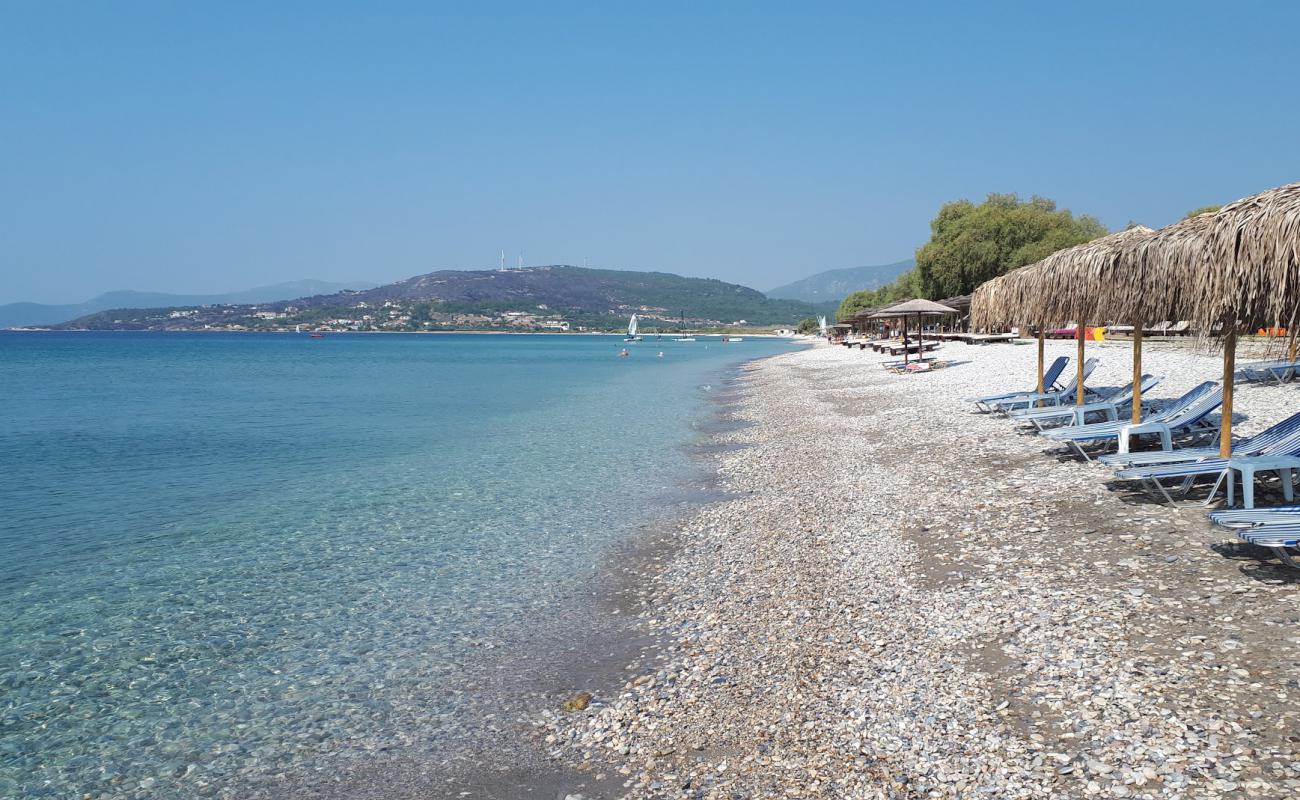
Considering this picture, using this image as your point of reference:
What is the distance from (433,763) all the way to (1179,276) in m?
8.34

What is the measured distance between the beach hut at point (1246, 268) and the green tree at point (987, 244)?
140 feet

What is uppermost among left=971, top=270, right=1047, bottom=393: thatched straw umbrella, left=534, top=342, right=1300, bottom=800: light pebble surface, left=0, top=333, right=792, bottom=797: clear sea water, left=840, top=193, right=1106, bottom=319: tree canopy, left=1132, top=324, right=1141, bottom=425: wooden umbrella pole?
left=840, top=193, right=1106, bottom=319: tree canopy

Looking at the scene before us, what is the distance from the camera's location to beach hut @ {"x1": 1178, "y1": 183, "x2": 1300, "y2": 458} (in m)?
6.73

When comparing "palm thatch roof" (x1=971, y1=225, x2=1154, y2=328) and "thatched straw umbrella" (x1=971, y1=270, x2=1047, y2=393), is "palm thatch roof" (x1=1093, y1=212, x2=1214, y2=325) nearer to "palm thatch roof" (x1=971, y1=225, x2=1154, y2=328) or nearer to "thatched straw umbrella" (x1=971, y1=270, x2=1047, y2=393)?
"palm thatch roof" (x1=971, y1=225, x2=1154, y2=328)

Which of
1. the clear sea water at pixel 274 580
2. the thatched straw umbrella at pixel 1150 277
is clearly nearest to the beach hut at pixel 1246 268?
the thatched straw umbrella at pixel 1150 277

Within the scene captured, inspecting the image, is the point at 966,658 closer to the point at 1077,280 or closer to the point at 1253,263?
the point at 1253,263

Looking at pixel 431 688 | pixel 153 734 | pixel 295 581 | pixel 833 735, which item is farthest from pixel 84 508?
pixel 833 735

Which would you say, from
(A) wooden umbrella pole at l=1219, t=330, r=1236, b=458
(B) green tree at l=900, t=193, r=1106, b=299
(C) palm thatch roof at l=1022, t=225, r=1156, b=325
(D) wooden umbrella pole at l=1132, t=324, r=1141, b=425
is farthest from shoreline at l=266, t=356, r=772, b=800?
(B) green tree at l=900, t=193, r=1106, b=299

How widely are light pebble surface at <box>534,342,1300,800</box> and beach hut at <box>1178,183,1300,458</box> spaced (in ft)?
6.36

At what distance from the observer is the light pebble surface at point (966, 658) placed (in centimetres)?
420

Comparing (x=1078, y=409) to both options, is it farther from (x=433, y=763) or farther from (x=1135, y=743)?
(x=433, y=763)

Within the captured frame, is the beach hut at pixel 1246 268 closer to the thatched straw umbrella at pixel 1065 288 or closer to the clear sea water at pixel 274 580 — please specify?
the thatched straw umbrella at pixel 1065 288

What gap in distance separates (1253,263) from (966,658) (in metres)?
4.50

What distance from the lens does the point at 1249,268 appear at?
280 inches
